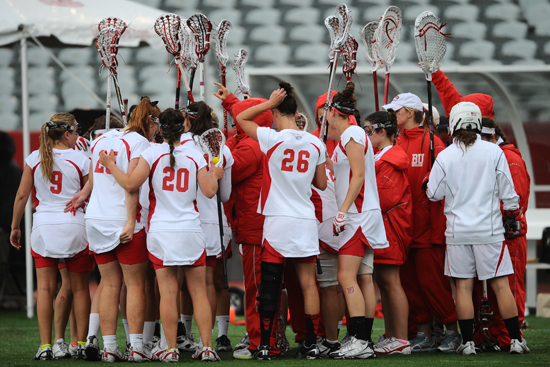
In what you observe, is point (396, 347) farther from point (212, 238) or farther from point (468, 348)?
point (212, 238)

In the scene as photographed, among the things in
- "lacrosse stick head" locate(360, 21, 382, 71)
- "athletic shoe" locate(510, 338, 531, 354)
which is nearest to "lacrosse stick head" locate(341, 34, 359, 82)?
"lacrosse stick head" locate(360, 21, 382, 71)

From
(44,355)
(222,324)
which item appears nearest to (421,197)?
(222,324)

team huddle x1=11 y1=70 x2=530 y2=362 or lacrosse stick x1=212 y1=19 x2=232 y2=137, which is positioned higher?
lacrosse stick x1=212 y1=19 x2=232 y2=137

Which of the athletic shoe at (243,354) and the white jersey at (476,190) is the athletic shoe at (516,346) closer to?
the white jersey at (476,190)

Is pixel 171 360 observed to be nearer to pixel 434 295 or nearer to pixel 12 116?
pixel 434 295

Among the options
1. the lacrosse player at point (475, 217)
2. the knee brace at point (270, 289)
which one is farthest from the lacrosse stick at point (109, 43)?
the lacrosse player at point (475, 217)

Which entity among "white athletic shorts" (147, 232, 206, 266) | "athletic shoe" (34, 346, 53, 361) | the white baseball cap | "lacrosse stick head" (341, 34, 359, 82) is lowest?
"athletic shoe" (34, 346, 53, 361)

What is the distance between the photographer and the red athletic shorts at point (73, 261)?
5.03m

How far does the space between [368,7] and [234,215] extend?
39.9ft

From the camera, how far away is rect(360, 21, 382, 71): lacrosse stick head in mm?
5684

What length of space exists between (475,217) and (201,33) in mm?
2446

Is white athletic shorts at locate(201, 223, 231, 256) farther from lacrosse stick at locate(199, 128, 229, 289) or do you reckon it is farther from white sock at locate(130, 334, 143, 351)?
white sock at locate(130, 334, 143, 351)

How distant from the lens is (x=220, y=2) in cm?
1677

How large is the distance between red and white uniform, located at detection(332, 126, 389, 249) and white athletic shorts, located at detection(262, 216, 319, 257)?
0.29 metres
